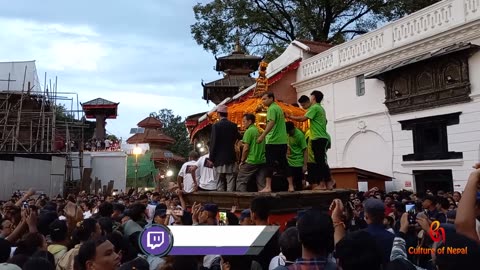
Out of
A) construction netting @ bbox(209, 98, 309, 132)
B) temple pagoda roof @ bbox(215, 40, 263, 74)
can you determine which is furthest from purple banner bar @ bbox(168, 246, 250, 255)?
temple pagoda roof @ bbox(215, 40, 263, 74)

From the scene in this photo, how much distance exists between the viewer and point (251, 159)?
820 centimetres

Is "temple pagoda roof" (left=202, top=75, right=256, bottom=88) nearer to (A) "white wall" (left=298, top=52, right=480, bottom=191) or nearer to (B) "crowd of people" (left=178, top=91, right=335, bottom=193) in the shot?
(A) "white wall" (left=298, top=52, right=480, bottom=191)

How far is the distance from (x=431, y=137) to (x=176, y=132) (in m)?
47.6

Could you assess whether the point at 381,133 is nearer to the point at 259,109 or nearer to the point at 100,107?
the point at 259,109

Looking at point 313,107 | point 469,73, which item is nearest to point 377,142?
point 469,73

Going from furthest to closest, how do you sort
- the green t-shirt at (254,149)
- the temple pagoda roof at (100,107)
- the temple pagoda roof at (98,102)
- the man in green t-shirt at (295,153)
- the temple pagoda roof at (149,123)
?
the temple pagoda roof at (149,123)
the temple pagoda roof at (98,102)
the temple pagoda roof at (100,107)
the man in green t-shirt at (295,153)
the green t-shirt at (254,149)

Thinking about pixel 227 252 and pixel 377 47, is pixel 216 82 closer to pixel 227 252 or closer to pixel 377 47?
pixel 377 47

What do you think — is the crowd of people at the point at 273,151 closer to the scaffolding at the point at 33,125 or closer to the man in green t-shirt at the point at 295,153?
the man in green t-shirt at the point at 295,153

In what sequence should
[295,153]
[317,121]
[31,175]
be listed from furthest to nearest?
1. [31,175]
2. [295,153]
3. [317,121]

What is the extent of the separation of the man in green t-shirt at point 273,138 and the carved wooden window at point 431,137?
746 centimetres

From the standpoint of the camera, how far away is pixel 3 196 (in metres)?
20.2

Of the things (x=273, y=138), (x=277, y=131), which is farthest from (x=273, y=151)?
(x=277, y=131)

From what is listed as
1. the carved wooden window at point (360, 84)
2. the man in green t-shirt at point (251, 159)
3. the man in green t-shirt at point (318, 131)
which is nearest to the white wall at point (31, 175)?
the carved wooden window at point (360, 84)

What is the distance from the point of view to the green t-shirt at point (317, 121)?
7816 mm
